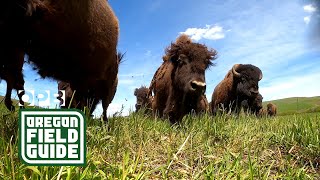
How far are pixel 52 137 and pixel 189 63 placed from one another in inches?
264

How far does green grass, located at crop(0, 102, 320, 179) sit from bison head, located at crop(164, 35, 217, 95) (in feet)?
10.3

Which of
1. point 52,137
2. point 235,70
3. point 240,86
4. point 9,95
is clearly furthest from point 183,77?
point 235,70

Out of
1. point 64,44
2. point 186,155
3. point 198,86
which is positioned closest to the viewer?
point 186,155

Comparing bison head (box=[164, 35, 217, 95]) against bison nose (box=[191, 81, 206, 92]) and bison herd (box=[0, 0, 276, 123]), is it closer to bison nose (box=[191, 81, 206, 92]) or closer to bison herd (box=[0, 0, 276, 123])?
A: bison nose (box=[191, 81, 206, 92])

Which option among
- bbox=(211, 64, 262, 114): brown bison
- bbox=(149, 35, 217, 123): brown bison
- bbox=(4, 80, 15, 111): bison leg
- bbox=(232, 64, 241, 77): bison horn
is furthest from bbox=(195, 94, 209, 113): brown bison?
bbox=(4, 80, 15, 111): bison leg

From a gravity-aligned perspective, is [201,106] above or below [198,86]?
below

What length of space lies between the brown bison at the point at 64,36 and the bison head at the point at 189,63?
2981mm

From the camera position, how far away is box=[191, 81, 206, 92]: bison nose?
848 cm

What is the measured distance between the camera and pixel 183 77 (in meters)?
8.98

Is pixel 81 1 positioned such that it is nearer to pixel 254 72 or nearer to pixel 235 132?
pixel 235 132

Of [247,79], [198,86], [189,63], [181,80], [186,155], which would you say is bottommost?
[186,155]

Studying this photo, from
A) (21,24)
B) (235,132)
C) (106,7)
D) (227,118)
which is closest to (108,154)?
(21,24)

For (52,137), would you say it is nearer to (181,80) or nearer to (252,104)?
(181,80)

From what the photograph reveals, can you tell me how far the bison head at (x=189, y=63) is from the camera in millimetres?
8641
